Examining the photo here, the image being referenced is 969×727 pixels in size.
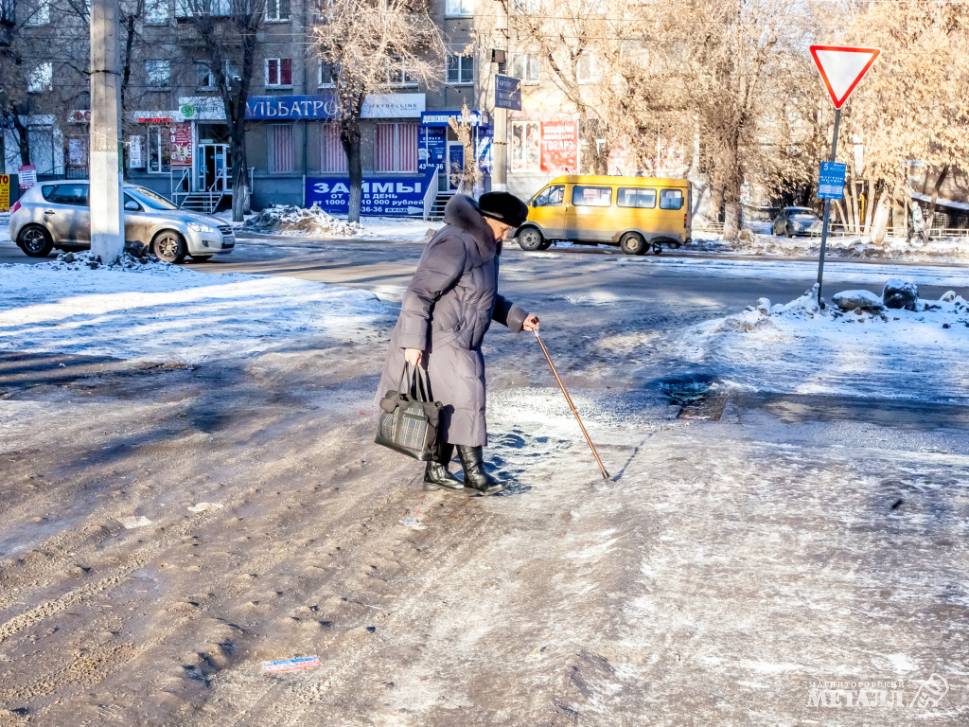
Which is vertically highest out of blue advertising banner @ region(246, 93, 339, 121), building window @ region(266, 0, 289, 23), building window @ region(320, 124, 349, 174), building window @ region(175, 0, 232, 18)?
building window @ region(266, 0, 289, 23)

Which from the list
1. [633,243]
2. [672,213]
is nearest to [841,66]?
[672,213]

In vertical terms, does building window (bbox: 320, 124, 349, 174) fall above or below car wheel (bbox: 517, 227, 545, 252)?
above

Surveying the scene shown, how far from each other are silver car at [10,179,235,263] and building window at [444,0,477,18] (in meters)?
27.6

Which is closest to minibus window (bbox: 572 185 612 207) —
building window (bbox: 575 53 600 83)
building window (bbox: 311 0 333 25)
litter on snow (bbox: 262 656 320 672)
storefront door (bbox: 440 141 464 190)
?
building window (bbox: 575 53 600 83)

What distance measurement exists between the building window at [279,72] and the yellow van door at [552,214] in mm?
22217

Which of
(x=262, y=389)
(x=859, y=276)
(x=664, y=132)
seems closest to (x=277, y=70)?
(x=664, y=132)

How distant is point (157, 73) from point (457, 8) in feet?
41.9

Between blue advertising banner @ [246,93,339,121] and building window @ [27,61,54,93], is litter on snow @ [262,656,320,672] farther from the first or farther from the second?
blue advertising banner @ [246,93,339,121]

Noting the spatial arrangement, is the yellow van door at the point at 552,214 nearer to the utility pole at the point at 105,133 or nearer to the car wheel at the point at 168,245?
the car wheel at the point at 168,245

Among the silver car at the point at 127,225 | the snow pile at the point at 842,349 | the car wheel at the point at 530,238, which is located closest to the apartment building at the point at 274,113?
the car wheel at the point at 530,238

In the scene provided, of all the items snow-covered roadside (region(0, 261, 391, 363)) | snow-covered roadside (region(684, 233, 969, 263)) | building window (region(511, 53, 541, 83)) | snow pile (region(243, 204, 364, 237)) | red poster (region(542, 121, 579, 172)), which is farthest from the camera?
building window (region(511, 53, 541, 83))

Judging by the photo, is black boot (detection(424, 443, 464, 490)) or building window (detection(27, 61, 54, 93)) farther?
building window (detection(27, 61, 54, 93))

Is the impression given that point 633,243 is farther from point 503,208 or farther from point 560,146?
point 503,208

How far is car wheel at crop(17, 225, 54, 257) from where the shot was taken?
73.1 ft
